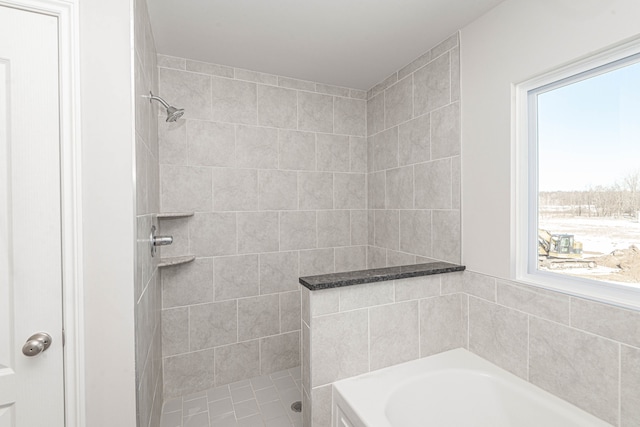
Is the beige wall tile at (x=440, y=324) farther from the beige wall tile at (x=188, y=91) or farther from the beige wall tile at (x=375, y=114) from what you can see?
the beige wall tile at (x=188, y=91)

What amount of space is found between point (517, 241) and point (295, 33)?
184 centimetres

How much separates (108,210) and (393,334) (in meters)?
1.53

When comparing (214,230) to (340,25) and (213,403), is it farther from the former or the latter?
(340,25)

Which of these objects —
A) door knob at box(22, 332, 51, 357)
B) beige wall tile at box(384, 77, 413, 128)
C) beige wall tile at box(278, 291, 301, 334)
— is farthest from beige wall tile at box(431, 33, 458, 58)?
door knob at box(22, 332, 51, 357)

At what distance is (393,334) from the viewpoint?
1.66 metres

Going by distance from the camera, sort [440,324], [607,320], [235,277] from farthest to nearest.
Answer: [235,277], [440,324], [607,320]

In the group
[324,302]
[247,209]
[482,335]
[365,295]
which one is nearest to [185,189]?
[247,209]

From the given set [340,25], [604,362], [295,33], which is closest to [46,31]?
[295,33]

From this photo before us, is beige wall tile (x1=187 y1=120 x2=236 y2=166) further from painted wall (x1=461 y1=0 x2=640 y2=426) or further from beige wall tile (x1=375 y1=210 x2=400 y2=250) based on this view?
painted wall (x1=461 y1=0 x2=640 y2=426)

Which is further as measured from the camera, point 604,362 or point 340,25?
point 340,25

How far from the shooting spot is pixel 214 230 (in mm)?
2236

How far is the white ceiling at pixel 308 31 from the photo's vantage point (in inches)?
63.3

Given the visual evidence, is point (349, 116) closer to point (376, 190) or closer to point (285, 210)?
point (376, 190)

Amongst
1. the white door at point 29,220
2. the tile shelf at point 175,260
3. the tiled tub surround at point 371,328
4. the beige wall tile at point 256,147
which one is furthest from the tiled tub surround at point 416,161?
the white door at point 29,220
